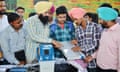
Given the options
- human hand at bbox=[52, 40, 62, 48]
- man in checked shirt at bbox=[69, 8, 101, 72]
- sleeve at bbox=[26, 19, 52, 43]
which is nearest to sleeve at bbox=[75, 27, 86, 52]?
man in checked shirt at bbox=[69, 8, 101, 72]

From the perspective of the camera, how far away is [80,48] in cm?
350

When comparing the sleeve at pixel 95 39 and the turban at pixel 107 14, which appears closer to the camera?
the turban at pixel 107 14

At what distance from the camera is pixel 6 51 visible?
351cm

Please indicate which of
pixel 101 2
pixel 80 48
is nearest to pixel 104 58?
pixel 80 48

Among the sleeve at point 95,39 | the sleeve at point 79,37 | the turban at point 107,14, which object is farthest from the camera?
the sleeve at point 79,37

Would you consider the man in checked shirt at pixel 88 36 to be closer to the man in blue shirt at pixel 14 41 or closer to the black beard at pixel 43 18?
the black beard at pixel 43 18

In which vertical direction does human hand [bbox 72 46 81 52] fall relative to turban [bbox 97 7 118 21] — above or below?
below

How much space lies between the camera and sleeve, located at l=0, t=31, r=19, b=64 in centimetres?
348

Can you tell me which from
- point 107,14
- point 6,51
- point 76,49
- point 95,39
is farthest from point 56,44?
point 107,14

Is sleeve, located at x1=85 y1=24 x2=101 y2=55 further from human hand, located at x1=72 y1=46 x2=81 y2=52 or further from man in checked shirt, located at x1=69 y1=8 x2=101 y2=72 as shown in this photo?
human hand, located at x1=72 y1=46 x2=81 y2=52

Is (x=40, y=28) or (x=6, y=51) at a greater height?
(x=40, y=28)

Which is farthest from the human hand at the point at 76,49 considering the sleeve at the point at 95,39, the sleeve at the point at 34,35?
the sleeve at the point at 34,35

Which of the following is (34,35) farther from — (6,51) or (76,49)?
(76,49)

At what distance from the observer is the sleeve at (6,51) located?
348cm
